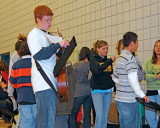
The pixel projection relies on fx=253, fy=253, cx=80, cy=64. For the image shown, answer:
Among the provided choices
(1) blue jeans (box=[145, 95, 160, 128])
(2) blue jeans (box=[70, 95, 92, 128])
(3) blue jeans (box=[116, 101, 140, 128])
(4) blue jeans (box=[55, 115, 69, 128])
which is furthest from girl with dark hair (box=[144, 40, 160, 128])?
(4) blue jeans (box=[55, 115, 69, 128])

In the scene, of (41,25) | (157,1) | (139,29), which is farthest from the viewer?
(139,29)

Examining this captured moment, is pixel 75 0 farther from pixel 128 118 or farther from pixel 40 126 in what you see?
pixel 40 126

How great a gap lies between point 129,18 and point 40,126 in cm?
350

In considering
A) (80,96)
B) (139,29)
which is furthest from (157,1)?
(80,96)

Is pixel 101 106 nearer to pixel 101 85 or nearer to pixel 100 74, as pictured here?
pixel 101 85

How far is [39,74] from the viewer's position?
2607 millimetres

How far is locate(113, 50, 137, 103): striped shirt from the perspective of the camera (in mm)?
3311

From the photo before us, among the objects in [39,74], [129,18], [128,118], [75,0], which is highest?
[75,0]

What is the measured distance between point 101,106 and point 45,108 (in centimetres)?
170

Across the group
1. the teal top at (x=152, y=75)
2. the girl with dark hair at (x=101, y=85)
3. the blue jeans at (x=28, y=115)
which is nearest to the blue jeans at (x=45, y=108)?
the blue jeans at (x=28, y=115)

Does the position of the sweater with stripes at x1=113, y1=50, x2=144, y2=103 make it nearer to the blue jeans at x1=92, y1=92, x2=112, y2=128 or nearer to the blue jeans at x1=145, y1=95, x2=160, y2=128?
the blue jeans at x1=92, y1=92, x2=112, y2=128

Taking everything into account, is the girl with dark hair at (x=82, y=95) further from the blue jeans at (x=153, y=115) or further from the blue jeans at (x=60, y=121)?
the blue jeans at (x=60, y=121)

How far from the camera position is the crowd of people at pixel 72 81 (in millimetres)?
2586

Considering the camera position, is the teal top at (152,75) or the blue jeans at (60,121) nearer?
the blue jeans at (60,121)
